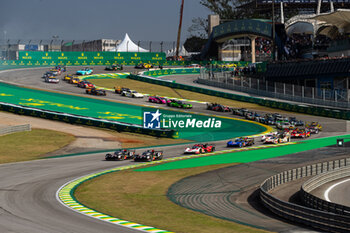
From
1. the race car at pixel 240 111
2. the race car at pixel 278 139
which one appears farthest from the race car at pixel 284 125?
the race car at pixel 278 139

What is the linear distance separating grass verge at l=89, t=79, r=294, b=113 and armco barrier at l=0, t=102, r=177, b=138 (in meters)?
21.9

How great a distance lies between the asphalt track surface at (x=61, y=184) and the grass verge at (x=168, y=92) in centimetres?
2442

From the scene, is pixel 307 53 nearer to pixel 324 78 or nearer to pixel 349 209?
pixel 324 78

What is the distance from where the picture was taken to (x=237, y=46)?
121 m

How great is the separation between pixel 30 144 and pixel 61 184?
63.2 feet

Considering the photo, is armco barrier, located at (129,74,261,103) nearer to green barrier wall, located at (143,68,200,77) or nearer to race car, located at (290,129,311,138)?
green barrier wall, located at (143,68,200,77)

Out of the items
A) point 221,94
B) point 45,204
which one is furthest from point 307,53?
point 45,204

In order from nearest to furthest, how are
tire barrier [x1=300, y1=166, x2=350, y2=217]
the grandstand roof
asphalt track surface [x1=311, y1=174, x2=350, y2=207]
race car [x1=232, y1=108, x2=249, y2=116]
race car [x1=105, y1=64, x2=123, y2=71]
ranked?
tire barrier [x1=300, y1=166, x2=350, y2=217], asphalt track surface [x1=311, y1=174, x2=350, y2=207], race car [x1=232, y1=108, x2=249, y2=116], the grandstand roof, race car [x1=105, y1=64, x2=123, y2=71]

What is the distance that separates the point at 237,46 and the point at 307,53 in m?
30.3

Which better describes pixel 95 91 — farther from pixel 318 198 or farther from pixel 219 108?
pixel 318 198

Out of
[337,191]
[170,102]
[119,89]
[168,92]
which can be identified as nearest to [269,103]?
[170,102]

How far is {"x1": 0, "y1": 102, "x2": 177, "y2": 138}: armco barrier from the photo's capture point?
5497 cm

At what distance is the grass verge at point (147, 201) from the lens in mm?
20547

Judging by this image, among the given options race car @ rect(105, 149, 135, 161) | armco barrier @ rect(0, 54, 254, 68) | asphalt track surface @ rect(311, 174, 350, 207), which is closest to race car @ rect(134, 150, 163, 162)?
race car @ rect(105, 149, 135, 161)
